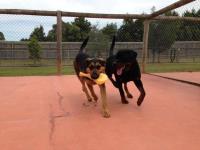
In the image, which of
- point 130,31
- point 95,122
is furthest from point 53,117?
point 130,31

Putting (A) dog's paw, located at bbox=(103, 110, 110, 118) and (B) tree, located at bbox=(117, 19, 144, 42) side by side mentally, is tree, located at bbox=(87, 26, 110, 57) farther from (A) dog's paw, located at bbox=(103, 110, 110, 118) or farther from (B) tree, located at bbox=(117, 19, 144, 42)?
(A) dog's paw, located at bbox=(103, 110, 110, 118)

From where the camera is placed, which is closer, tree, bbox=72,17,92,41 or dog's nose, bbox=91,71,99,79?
dog's nose, bbox=91,71,99,79

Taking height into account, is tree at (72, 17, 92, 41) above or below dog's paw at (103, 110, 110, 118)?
above

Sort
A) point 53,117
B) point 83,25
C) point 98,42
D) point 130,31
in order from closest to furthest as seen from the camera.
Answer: point 53,117 → point 130,31 → point 98,42 → point 83,25

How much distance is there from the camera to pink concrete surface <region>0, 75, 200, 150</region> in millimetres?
3246

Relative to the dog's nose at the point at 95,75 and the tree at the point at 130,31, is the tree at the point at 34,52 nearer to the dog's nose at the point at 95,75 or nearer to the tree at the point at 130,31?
the tree at the point at 130,31

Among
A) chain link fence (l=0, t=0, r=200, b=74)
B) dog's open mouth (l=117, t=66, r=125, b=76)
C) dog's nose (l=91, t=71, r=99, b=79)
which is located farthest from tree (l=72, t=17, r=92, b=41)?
dog's nose (l=91, t=71, r=99, b=79)

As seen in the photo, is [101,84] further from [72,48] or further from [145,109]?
[72,48]

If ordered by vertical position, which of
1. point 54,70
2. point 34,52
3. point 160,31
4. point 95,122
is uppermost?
point 160,31

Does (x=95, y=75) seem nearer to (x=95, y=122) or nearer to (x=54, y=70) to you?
(x=95, y=122)

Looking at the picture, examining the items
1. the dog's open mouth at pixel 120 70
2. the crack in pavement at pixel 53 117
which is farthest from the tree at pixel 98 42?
the dog's open mouth at pixel 120 70

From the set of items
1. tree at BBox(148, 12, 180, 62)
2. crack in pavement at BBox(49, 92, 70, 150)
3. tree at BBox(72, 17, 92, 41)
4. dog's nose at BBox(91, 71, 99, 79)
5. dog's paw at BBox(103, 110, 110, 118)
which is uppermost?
tree at BBox(72, 17, 92, 41)

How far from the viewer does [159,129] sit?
3693mm

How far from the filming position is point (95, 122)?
13.1ft
